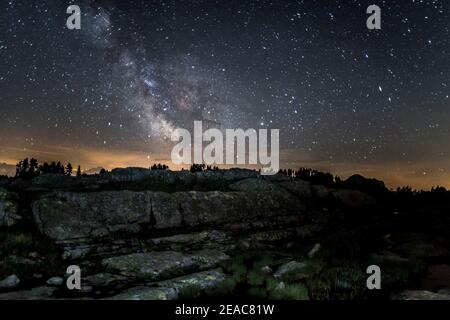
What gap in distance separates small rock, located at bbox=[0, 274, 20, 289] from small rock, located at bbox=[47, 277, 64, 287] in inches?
43.0

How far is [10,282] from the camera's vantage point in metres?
11.5

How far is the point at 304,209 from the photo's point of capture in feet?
90.1

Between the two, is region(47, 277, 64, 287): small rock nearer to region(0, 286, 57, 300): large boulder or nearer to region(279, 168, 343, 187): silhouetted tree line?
region(0, 286, 57, 300): large boulder

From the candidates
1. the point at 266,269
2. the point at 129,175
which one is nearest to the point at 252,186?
the point at 129,175

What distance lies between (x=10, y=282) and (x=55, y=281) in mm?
1531

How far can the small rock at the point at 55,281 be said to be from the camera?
465 inches

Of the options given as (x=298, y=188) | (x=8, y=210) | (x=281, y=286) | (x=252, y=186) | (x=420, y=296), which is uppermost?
(x=252, y=186)

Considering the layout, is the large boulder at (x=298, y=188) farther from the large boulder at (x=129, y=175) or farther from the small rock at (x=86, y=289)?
the small rock at (x=86, y=289)

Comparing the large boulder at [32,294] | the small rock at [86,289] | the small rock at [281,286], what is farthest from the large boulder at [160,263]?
the small rock at [281,286]

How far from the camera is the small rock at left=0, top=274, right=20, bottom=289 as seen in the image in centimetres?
1128

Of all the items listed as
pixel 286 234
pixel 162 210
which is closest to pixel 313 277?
pixel 286 234

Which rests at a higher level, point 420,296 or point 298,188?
point 298,188

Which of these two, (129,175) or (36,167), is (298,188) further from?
(36,167)
